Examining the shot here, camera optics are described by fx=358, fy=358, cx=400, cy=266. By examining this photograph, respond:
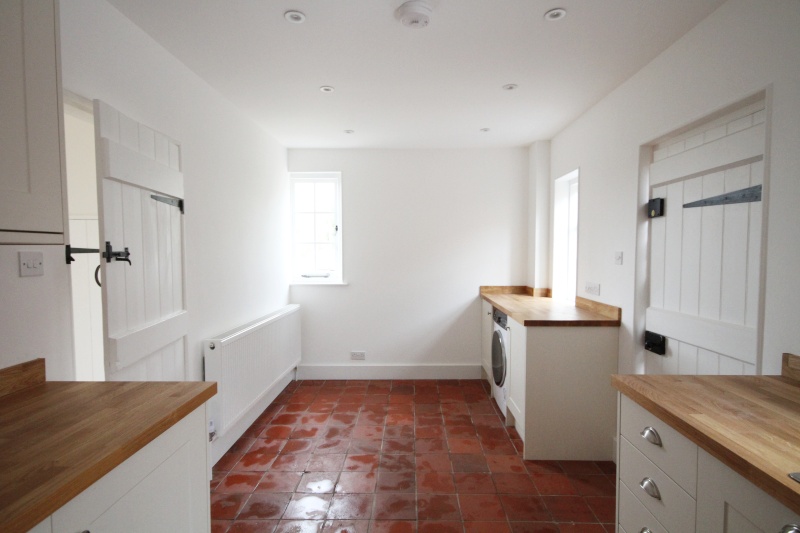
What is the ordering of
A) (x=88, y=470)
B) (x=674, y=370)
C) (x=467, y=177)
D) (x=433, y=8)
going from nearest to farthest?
1. (x=88, y=470)
2. (x=433, y=8)
3. (x=674, y=370)
4. (x=467, y=177)

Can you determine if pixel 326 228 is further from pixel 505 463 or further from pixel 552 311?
pixel 505 463

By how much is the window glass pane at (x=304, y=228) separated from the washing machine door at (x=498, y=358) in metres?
2.27

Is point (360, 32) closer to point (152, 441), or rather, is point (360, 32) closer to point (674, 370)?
point (152, 441)

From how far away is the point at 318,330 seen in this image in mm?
4004

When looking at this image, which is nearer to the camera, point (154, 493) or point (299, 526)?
point (154, 493)

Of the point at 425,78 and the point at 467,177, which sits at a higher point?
the point at 425,78

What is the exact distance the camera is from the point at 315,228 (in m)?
4.07

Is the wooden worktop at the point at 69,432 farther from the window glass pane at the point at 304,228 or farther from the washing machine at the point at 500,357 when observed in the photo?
the window glass pane at the point at 304,228

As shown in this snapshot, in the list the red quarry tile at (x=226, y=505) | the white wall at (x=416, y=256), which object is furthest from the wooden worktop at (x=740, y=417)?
the white wall at (x=416, y=256)

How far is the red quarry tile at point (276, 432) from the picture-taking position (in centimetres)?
273

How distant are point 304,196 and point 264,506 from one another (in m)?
2.98

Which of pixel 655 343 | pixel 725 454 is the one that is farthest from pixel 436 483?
pixel 725 454

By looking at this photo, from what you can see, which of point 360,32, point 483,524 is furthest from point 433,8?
point 483,524

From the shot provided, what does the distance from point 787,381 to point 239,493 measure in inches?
102
